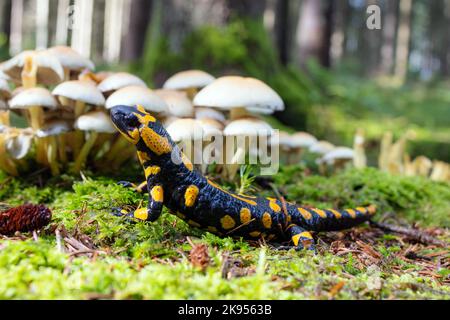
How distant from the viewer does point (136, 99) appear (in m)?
3.27

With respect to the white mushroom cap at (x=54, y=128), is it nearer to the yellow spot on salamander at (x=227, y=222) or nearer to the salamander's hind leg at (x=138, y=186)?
the salamander's hind leg at (x=138, y=186)

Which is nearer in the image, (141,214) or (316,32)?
(141,214)

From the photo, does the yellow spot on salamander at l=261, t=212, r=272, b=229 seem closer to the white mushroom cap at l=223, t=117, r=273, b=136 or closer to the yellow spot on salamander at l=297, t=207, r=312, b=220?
the yellow spot on salamander at l=297, t=207, r=312, b=220

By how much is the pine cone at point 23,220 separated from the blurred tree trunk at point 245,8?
438cm

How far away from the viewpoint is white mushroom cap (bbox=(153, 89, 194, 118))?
3785mm

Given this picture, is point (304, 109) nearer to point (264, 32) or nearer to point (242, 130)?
point (264, 32)

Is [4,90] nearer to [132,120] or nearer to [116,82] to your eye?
[116,82]

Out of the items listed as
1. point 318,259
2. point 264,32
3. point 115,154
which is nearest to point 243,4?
point 264,32

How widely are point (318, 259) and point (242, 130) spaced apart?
4.87 feet

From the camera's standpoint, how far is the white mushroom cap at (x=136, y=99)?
3.25 meters

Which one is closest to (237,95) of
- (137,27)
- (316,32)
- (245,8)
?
(245,8)

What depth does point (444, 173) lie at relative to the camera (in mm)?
5977

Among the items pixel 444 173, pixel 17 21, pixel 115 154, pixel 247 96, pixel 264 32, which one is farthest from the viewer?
pixel 17 21

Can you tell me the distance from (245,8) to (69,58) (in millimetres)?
3258
